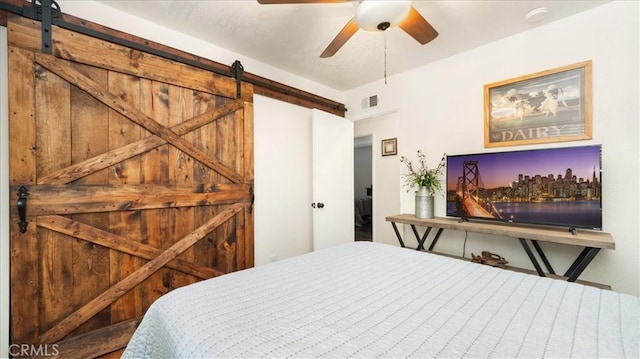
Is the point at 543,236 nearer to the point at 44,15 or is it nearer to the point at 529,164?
the point at 529,164

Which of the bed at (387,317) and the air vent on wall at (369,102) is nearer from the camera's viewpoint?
the bed at (387,317)

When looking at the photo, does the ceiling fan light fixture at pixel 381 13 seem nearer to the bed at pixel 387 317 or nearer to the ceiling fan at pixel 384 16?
the ceiling fan at pixel 384 16

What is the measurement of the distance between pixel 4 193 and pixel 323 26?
255 centimetres

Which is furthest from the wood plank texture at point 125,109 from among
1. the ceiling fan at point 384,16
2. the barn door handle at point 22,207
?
the ceiling fan at point 384,16

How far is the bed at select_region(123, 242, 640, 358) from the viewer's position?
693 mm

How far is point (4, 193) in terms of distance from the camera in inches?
60.6

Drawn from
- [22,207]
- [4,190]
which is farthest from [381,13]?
[4,190]

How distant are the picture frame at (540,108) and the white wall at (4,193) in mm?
3789

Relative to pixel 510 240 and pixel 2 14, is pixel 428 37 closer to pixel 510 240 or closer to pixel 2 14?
pixel 510 240

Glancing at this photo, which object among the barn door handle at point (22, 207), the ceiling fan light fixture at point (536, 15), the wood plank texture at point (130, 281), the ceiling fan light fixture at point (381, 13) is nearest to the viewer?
the ceiling fan light fixture at point (381, 13)

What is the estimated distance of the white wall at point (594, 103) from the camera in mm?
1812

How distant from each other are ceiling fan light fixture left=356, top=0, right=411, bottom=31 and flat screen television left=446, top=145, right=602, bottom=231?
1.59m

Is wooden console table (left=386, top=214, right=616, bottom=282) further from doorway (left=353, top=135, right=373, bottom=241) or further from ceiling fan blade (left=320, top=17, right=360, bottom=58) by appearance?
doorway (left=353, top=135, right=373, bottom=241)

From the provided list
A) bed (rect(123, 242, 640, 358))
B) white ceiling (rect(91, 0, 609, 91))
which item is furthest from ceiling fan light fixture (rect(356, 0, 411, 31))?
bed (rect(123, 242, 640, 358))
